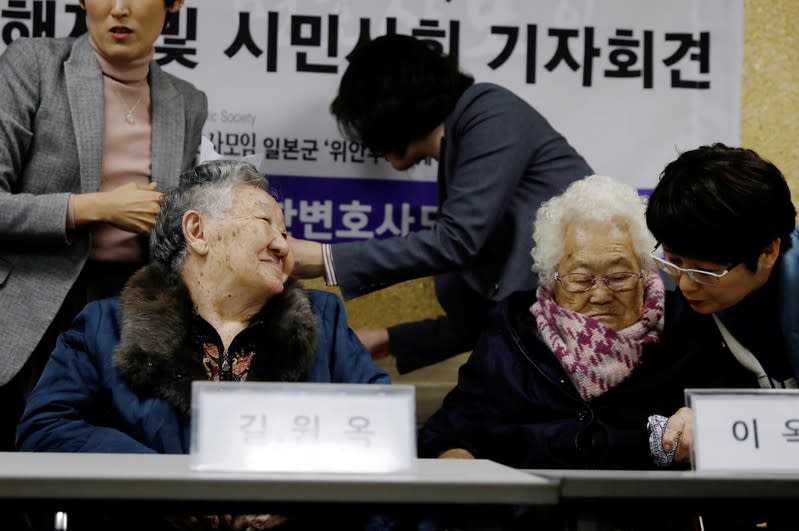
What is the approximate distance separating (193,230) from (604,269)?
0.84 metres

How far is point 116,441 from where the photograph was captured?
1.87m

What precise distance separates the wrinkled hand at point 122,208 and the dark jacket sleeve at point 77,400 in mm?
271

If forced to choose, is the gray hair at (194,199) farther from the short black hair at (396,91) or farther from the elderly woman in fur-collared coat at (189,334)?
the short black hair at (396,91)

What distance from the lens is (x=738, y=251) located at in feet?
6.52

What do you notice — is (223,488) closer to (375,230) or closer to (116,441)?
(116,441)

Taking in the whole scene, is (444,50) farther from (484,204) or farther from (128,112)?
(128,112)

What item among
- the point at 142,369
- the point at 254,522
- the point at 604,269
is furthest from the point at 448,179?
the point at 254,522

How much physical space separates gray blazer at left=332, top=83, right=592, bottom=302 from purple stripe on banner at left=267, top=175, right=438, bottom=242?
0.27 m

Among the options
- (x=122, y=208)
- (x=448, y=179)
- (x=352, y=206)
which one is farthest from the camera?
(x=352, y=206)

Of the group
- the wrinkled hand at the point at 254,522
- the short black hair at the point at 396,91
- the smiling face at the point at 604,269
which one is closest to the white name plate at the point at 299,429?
the wrinkled hand at the point at 254,522

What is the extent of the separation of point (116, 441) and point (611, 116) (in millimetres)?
1741

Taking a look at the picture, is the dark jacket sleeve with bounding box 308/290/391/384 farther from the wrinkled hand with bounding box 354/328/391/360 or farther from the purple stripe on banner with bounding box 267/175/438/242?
the purple stripe on banner with bounding box 267/175/438/242

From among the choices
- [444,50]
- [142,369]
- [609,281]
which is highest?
[444,50]

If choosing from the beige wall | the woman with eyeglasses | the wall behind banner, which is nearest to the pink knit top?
Result: the wall behind banner
